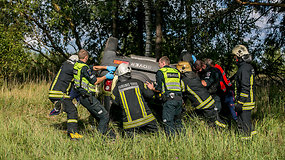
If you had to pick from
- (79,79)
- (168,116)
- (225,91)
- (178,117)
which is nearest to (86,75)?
(79,79)

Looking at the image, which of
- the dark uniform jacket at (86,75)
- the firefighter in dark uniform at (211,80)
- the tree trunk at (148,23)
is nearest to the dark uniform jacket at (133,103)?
the dark uniform jacket at (86,75)

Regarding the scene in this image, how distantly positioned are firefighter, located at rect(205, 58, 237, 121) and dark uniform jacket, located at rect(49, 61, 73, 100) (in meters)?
3.09

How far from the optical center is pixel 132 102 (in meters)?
4.63

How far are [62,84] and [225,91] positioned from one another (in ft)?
11.8

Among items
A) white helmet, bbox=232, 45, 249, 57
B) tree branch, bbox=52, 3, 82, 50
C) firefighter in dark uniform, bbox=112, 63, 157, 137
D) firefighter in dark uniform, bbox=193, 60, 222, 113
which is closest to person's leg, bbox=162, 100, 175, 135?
firefighter in dark uniform, bbox=112, 63, 157, 137

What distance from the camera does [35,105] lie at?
7707mm

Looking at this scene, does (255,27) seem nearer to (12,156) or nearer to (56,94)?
(56,94)

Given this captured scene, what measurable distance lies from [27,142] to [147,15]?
5.80 meters

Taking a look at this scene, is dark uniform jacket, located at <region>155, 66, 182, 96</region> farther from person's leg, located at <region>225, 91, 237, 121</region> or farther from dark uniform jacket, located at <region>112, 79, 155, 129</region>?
person's leg, located at <region>225, 91, 237, 121</region>

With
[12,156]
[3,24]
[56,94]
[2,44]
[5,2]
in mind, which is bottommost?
[12,156]

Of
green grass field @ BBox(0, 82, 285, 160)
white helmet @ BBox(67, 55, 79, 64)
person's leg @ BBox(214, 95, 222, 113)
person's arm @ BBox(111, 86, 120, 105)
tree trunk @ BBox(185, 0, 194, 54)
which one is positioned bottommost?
green grass field @ BBox(0, 82, 285, 160)

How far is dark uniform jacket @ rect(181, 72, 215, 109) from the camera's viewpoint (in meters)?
5.17

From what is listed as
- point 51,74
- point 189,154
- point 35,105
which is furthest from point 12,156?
point 51,74

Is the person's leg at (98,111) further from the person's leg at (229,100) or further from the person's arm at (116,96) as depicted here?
the person's leg at (229,100)
